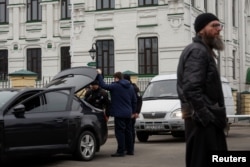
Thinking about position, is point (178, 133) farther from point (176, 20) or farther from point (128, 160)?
Answer: point (176, 20)

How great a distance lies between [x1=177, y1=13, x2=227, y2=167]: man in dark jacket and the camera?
5.23 metres

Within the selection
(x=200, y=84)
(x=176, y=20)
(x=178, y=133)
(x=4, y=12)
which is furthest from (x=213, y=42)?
(x=4, y=12)

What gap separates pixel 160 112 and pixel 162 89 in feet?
4.82

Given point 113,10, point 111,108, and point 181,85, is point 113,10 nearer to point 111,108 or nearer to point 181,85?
point 111,108

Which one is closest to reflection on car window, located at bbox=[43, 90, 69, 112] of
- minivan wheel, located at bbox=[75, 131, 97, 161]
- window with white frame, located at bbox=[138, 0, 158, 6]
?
minivan wheel, located at bbox=[75, 131, 97, 161]

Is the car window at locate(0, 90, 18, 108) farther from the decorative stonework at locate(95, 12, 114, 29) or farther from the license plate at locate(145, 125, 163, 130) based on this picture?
the decorative stonework at locate(95, 12, 114, 29)

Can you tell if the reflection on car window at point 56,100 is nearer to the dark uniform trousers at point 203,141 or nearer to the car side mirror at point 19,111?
the car side mirror at point 19,111

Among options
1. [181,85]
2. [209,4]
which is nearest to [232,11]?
[209,4]

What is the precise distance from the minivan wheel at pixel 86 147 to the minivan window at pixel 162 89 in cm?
545

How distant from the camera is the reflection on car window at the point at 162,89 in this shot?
16870mm

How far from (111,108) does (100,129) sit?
70 cm

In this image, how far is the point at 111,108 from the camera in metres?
12.4

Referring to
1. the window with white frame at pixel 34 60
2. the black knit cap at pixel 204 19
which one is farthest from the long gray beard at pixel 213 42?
the window with white frame at pixel 34 60

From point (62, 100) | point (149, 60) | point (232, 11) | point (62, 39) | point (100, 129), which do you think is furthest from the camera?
point (232, 11)
